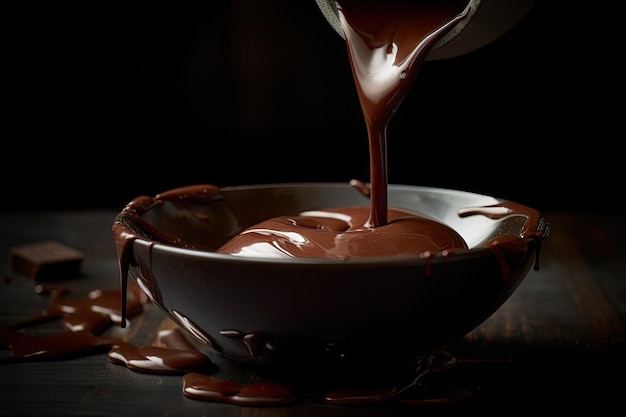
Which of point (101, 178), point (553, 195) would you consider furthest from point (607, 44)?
point (101, 178)

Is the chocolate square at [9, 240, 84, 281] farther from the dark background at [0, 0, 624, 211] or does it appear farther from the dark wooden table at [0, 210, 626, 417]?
the dark background at [0, 0, 624, 211]

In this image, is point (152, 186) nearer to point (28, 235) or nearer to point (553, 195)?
point (28, 235)

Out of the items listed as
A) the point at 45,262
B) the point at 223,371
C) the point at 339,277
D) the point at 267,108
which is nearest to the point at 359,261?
A: the point at 339,277

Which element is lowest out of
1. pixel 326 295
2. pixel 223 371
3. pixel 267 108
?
pixel 223 371

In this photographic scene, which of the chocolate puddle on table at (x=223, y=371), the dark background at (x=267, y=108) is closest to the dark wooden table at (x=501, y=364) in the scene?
the chocolate puddle on table at (x=223, y=371)

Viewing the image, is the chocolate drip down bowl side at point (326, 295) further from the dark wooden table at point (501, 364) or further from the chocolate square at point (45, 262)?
the chocolate square at point (45, 262)

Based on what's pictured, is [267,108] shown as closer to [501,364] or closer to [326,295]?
[501,364]
